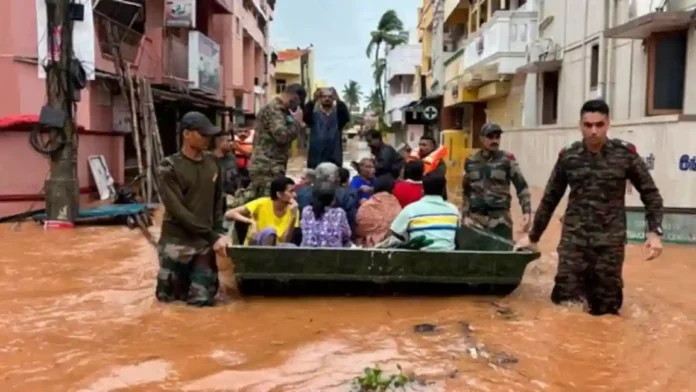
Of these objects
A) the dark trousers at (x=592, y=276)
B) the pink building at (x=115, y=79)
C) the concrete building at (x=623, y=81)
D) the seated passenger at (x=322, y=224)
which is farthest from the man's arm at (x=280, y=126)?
the concrete building at (x=623, y=81)

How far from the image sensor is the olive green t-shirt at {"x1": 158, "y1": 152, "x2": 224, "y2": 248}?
655 cm

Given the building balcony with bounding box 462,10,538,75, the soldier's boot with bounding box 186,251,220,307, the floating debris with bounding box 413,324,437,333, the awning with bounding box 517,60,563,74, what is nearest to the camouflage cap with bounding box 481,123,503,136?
the floating debris with bounding box 413,324,437,333

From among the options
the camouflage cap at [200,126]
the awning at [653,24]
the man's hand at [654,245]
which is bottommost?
the man's hand at [654,245]

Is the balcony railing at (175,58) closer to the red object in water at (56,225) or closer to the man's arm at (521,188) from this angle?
the red object in water at (56,225)

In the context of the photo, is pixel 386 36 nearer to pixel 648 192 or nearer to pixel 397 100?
pixel 397 100

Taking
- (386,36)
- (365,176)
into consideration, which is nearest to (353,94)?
(386,36)

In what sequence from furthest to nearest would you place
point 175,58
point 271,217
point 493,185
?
point 175,58 < point 493,185 < point 271,217

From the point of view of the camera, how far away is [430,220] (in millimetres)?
7164

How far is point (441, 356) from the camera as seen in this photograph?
5508mm

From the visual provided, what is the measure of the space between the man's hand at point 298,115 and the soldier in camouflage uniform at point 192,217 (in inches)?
87.3

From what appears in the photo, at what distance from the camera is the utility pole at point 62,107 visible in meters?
11.9

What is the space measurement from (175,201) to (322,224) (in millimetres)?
1442

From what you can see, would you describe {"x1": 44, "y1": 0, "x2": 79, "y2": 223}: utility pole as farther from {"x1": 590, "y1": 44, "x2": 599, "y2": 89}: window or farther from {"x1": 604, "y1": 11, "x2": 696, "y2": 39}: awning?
{"x1": 590, "y1": 44, "x2": 599, "y2": 89}: window


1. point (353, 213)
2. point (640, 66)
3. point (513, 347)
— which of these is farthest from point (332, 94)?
point (640, 66)
